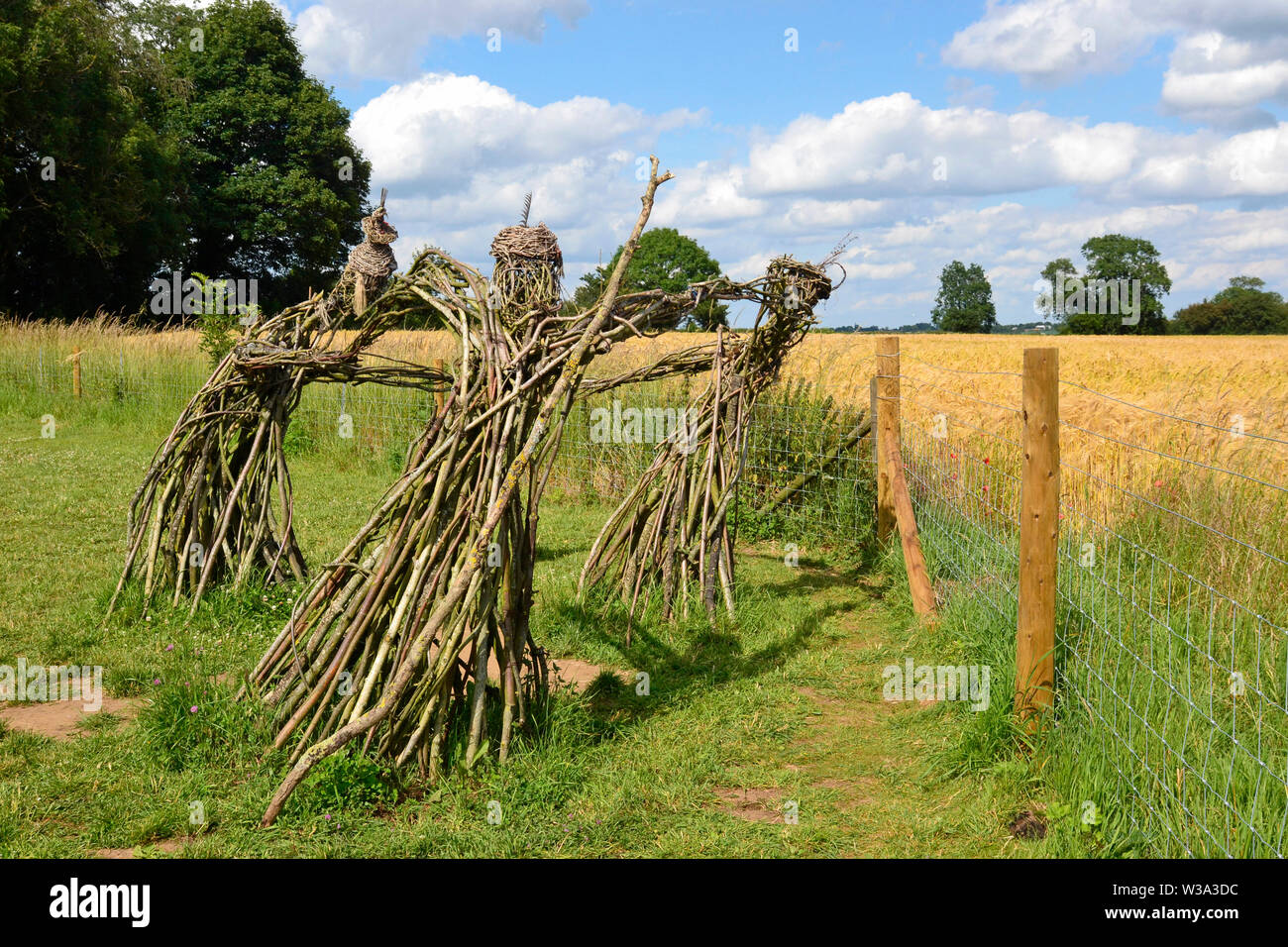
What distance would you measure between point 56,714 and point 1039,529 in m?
4.13

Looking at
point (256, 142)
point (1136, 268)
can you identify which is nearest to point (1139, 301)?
point (1136, 268)

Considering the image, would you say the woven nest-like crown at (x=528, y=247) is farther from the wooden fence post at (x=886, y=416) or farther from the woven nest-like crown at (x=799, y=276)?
the wooden fence post at (x=886, y=416)

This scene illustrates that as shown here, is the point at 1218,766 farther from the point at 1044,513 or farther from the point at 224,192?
the point at 224,192

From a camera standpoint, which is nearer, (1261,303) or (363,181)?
(363,181)

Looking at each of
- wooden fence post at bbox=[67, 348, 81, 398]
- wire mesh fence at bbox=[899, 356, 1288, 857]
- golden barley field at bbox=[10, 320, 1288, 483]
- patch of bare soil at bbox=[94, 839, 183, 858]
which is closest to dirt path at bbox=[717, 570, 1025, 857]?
wire mesh fence at bbox=[899, 356, 1288, 857]

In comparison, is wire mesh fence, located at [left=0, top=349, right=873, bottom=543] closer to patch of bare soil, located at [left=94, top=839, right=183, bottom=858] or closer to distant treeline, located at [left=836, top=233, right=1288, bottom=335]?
patch of bare soil, located at [left=94, top=839, right=183, bottom=858]

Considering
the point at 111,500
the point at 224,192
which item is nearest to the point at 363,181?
the point at 224,192

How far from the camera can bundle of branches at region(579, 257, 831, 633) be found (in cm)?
551

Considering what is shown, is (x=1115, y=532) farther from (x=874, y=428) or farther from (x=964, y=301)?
(x=964, y=301)

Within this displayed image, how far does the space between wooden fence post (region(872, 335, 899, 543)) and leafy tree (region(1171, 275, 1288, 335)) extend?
40.9 meters

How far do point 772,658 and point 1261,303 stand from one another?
46.1m

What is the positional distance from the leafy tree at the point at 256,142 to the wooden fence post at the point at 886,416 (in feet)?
82.6

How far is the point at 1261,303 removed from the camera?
41.9 metres

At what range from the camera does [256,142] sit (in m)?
29.2
